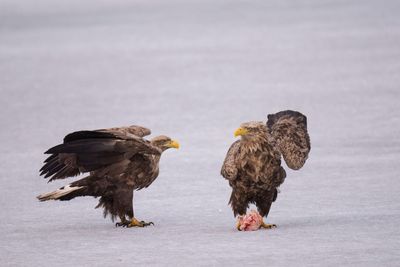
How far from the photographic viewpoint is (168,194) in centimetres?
1016

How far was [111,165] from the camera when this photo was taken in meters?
8.77

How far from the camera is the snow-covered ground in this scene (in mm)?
7812

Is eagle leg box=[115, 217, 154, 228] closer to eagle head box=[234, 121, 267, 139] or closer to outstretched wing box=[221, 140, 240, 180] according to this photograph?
outstretched wing box=[221, 140, 240, 180]

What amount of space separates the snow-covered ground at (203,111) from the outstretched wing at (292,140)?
0.40m

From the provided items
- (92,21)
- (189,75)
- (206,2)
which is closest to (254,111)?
(189,75)

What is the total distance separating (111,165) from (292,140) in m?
1.23

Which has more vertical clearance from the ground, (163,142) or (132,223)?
(163,142)

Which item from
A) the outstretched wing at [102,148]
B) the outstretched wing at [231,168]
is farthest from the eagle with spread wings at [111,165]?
the outstretched wing at [231,168]

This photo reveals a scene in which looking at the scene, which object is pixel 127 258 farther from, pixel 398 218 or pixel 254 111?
pixel 254 111

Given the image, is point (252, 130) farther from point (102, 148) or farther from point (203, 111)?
point (203, 111)

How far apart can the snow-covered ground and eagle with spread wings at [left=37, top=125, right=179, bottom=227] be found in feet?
0.65

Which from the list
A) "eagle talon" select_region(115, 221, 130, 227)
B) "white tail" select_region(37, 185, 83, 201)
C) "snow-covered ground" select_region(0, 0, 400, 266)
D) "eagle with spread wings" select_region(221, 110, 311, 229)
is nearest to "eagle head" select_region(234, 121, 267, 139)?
"eagle with spread wings" select_region(221, 110, 311, 229)

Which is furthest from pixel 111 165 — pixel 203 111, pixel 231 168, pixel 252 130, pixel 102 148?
pixel 203 111

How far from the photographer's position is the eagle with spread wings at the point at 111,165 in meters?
8.62
